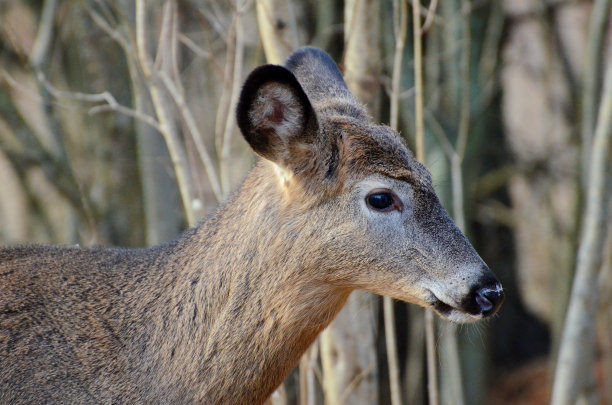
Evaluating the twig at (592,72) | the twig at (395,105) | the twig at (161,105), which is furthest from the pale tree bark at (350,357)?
the twig at (592,72)

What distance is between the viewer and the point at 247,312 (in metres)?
4.06

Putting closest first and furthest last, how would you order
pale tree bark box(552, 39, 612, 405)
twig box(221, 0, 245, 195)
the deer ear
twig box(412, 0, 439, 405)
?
the deer ear, twig box(412, 0, 439, 405), twig box(221, 0, 245, 195), pale tree bark box(552, 39, 612, 405)

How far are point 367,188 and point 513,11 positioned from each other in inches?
383

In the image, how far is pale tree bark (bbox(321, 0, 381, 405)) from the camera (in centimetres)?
580

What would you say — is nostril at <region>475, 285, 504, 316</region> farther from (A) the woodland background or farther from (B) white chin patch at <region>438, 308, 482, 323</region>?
(A) the woodland background

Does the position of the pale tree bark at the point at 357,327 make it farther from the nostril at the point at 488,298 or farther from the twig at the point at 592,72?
the twig at the point at 592,72

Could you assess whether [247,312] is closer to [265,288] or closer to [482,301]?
[265,288]

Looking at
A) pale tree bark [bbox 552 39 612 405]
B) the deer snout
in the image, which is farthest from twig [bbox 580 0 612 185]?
the deer snout

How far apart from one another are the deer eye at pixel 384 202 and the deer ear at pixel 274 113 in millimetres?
447

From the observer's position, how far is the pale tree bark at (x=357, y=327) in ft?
19.0

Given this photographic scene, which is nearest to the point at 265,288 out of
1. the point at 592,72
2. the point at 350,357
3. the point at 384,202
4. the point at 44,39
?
the point at 384,202

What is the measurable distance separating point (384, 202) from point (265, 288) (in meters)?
0.72

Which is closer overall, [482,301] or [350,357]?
[482,301]

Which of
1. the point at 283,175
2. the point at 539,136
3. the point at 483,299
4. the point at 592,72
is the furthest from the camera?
the point at 539,136
